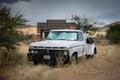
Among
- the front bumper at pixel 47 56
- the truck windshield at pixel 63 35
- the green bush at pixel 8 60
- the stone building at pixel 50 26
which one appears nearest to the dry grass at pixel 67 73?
the green bush at pixel 8 60

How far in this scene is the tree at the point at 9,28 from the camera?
13.9m

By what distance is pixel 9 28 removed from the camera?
14492 millimetres

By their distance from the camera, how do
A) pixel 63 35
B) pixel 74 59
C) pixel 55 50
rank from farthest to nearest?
pixel 63 35
pixel 74 59
pixel 55 50

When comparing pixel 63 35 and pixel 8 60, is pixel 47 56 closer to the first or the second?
pixel 63 35

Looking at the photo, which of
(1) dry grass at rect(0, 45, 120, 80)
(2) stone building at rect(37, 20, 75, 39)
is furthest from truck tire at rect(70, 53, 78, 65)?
(2) stone building at rect(37, 20, 75, 39)

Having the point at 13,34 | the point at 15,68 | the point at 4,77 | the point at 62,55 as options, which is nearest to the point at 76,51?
the point at 62,55

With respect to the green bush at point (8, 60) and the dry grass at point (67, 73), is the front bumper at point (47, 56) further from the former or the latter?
the green bush at point (8, 60)

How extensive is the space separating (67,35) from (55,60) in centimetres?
238

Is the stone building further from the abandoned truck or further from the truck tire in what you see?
the truck tire

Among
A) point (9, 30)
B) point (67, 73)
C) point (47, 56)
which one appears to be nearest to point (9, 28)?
point (9, 30)

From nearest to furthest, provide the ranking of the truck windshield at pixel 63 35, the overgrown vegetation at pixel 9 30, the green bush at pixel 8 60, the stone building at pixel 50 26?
the green bush at pixel 8 60 → the overgrown vegetation at pixel 9 30 → the truck windshield at pixel 63 35 → the stone building at pixel 50 26

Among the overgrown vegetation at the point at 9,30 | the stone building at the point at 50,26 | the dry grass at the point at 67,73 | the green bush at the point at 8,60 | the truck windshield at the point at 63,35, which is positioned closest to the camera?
the dry grass at the point at 67,73

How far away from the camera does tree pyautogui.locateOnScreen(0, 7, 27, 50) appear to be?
13883 millimetres

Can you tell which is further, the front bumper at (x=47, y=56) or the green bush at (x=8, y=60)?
the front bumper at (x=47, y=56)
